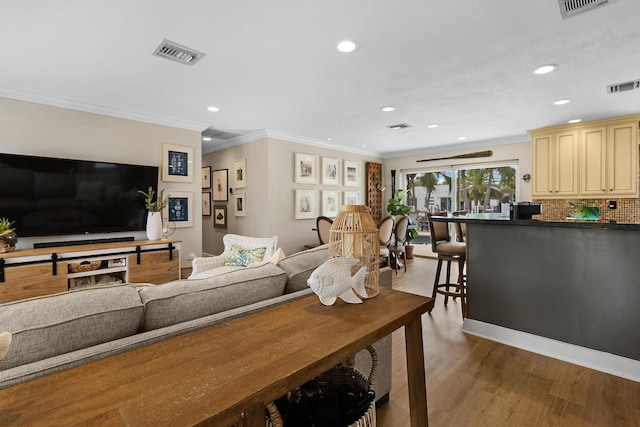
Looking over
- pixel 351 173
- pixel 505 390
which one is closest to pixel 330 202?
pixel 351 173

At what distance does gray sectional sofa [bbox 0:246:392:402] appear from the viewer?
0.86 meters

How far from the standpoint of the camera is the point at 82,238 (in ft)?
12.1

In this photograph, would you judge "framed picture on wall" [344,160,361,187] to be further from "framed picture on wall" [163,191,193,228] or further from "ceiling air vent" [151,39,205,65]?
"ceiling air vent" [151,39,205,65]

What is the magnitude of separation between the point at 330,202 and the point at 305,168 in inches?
36.8

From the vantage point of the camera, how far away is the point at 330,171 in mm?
6250

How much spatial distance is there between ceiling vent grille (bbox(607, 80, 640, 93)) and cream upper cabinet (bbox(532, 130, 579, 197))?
5.06 ft

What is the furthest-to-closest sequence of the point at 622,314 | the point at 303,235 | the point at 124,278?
the point at 303,235 < the point at 124,278 < the point at 622,314

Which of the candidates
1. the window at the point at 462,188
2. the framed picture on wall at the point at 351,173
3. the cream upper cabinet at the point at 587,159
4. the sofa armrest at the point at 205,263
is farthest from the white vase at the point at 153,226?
the cream upper cabinet at the point at 587,159

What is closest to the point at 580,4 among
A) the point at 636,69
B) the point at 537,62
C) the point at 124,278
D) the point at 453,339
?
the point at 537,62

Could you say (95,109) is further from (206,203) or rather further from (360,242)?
(360,242)

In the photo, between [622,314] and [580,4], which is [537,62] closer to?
[580,4]

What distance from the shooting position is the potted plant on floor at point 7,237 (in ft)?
9.87

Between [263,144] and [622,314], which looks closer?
[622,314]

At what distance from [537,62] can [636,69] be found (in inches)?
38.7
